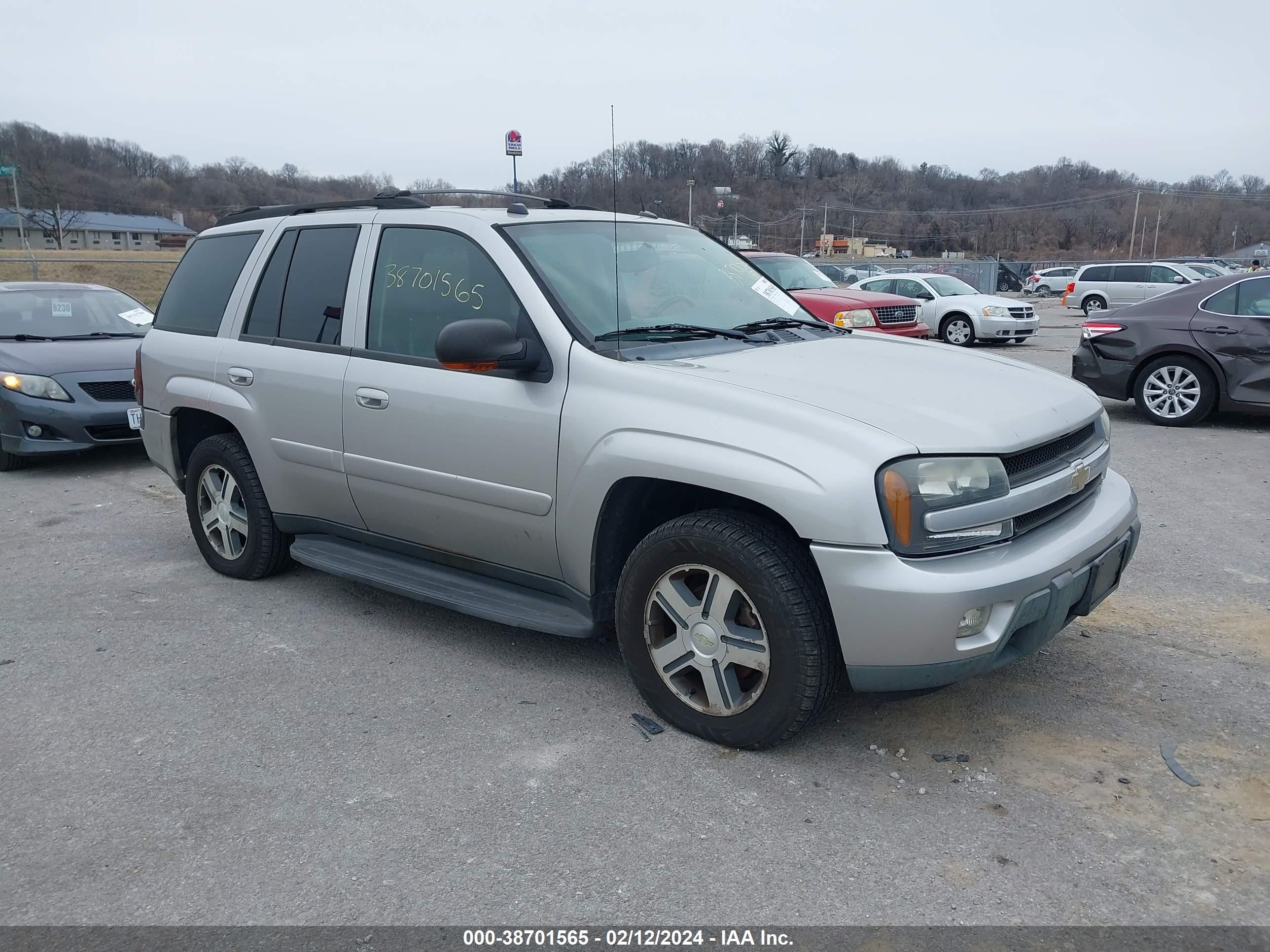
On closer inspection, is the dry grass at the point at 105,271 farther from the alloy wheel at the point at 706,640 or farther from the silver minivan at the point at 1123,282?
the silver minivan at the point at 1123,282

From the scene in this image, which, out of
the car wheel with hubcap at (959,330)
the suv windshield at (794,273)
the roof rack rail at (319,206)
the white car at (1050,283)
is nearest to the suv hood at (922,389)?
the roof rack rail at (319,206)

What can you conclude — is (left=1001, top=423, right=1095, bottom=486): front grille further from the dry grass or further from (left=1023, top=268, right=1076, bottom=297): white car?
(left=1023, top=268, right=1076, bottom=297): white car

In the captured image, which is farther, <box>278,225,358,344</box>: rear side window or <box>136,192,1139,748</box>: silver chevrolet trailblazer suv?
<box>278,225,358,344</box>: rear side window

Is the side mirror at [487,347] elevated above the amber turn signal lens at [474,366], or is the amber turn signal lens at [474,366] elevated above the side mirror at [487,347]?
the side mirror at [487,347]

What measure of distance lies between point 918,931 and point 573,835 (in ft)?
3.26

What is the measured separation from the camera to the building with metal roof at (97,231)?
3039 inches

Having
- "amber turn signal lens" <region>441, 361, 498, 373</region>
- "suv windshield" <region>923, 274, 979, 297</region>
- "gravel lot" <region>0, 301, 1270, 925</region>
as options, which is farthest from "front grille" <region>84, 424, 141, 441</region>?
"suv windshield" <region>923, 274, 979, 297</region>

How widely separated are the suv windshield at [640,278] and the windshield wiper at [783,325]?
0.10 feet

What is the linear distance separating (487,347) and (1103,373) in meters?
7.88

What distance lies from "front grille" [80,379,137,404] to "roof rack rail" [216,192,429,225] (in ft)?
10.1

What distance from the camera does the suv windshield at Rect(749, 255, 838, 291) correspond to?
1352 centimetres

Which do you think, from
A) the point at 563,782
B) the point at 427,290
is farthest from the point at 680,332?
the point at 563,782

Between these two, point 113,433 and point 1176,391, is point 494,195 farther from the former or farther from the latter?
point 1176,391

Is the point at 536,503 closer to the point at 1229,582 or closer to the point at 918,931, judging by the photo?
the point at 918,931
